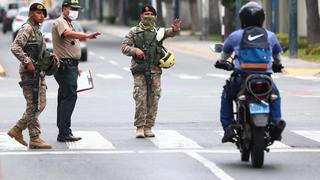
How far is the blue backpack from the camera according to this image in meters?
10.9

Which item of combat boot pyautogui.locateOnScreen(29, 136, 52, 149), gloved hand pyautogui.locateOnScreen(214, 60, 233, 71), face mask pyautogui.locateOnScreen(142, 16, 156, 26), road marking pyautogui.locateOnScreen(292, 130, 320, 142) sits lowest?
road marking pyautogui.locateOnScreen(292, 130, 320, 142)

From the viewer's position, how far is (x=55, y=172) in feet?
35.0

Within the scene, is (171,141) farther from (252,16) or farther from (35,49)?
(252,16)

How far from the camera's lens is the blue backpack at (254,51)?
10922 mm

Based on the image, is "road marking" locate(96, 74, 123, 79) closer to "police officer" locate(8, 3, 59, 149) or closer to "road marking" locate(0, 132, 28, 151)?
"road marking" locate(0, 132, 28, 151)

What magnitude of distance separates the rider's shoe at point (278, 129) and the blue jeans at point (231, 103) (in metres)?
0.06

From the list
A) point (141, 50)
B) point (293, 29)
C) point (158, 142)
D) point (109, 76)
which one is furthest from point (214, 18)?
point (158, 142)

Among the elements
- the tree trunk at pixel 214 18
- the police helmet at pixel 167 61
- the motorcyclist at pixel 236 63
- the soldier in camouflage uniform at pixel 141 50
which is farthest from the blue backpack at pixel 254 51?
the tree trunk at pixel 214 18

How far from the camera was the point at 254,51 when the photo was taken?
10.9 meters

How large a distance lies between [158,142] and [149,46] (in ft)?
4.33

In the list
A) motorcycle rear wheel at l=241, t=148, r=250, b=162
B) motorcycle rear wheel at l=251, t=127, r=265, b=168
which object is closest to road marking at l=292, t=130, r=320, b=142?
motorcycle rear wheel at l=241, t=148, r=250, b=162

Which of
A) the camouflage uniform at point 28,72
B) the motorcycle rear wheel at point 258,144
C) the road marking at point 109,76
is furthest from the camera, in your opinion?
the road marking at point 109,76

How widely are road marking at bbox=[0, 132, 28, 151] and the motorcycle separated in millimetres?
3224

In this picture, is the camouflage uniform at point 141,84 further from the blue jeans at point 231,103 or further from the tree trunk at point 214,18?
the tree trunk at point 214,18
